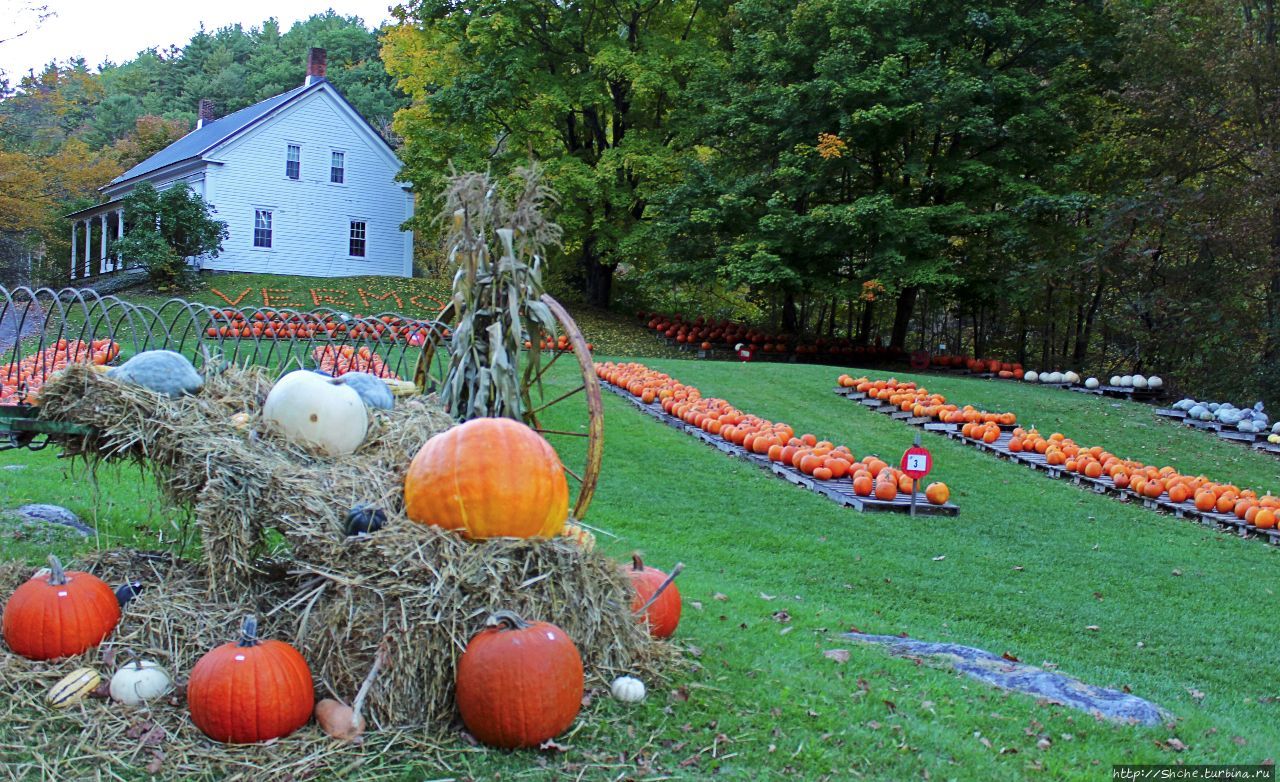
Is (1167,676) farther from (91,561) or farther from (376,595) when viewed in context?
(91,561)

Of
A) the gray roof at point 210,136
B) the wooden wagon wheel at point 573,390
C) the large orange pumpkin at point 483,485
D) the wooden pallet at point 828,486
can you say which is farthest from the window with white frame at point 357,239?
the large orange pumpkin at point 483,485

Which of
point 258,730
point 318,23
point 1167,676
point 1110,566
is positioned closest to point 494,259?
point 258,730

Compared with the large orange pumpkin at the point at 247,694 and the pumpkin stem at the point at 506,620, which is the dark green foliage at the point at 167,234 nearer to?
the large orange pumpkin at the point at 247,694

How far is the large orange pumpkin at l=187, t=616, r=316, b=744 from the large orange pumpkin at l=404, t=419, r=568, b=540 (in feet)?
2.45

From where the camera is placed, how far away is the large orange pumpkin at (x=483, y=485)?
3.51 metres

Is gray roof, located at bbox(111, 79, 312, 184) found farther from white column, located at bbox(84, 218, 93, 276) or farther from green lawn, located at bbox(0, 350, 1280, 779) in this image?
green lawn, located at bbox(0, 350, 1280, 779)

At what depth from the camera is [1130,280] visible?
17.9m

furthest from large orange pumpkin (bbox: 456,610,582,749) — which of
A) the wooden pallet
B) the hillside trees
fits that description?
the hillside trees

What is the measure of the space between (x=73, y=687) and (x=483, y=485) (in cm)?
165

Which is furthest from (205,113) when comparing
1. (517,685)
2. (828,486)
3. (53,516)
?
(517,685)

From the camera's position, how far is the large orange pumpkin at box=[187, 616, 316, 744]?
9.99 feet

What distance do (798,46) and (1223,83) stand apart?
28.2 ft

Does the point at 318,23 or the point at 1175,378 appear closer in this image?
the point at 1175,378

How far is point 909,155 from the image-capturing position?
20891 mm
